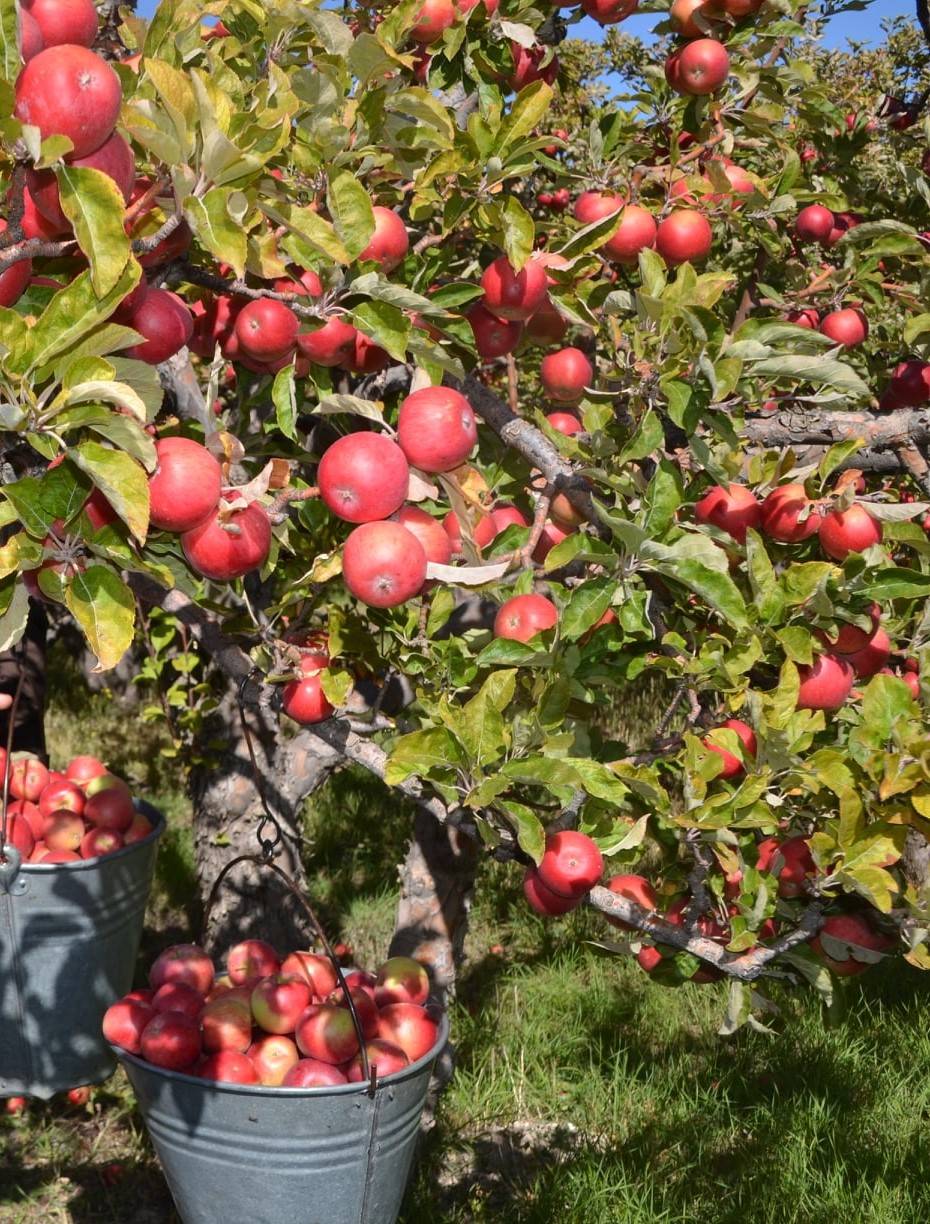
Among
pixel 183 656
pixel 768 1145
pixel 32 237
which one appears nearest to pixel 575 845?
pixel 32 237

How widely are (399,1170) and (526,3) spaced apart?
7.24 ft

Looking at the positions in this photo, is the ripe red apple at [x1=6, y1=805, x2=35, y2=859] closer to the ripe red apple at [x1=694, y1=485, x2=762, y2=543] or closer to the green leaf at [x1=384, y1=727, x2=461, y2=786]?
the green leaf at [x1=384, y1=727, x2=461, y2=786]

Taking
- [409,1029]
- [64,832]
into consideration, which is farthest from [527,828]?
[64,832]

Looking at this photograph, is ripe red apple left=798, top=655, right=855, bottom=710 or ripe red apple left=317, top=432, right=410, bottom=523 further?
ripe red apple left=798, top=655, right=855, bottom=710

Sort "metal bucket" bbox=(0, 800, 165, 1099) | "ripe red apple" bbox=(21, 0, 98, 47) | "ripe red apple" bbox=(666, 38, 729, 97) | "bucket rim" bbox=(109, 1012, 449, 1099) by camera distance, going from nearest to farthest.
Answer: "ripe red apple" bbox=(21, 0, 98, 47)
"bucket rim" bbox=(109, 1012, 449, 1099)
"ripe red apple" bbox=(666, 38, 729, 97)
"metal bucket" bbox=(0, 800, 165, 1099)

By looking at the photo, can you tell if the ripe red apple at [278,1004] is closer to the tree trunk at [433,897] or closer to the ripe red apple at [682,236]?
the tree trunk at [433,897]

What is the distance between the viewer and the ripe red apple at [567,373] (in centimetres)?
203

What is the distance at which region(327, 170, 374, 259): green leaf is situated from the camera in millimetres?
1404

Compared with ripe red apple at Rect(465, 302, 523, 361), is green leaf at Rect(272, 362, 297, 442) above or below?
above

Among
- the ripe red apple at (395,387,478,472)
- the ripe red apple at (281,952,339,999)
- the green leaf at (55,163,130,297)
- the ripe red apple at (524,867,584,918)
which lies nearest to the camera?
the green leaf at (55,163,130,297)

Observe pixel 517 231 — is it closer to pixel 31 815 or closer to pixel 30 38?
pixel 30 38

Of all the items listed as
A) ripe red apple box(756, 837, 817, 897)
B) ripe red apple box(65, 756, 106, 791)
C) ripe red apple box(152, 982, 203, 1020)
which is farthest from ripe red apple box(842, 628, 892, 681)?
ripe red apple box(65, 756, 106, 791)

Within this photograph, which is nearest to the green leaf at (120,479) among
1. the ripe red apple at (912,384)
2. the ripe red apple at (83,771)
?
the ripe red apple at (912,384)

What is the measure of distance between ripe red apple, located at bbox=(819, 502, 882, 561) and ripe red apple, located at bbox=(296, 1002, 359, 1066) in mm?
1248
